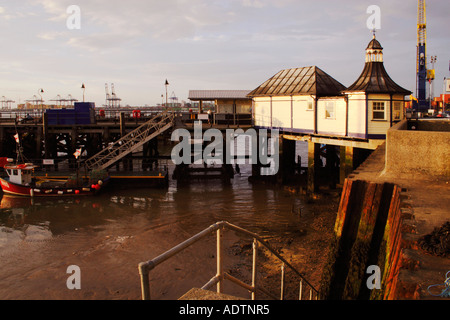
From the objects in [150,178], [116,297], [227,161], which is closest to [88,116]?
[150,178]

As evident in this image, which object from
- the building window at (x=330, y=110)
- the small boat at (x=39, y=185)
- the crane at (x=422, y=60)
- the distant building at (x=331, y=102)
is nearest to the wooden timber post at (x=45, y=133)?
the small boat at (x=39, y=185)

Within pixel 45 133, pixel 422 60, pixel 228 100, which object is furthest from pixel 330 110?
pixel 422 60

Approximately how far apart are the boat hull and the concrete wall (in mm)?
20575

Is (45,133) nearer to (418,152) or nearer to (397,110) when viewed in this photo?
(397,110)

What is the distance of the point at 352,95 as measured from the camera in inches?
918

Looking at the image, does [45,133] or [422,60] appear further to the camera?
[422,60]

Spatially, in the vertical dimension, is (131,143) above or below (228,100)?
below

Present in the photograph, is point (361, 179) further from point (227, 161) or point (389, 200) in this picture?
point (227, 161)

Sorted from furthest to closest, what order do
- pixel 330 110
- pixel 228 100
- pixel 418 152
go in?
pixel 228 100 → pixel 330 110 → pixel 418 152

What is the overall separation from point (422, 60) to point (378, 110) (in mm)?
75310

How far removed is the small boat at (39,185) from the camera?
2666 cm

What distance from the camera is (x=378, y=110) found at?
2252 cm

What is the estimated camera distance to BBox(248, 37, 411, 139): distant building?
73.7 ft

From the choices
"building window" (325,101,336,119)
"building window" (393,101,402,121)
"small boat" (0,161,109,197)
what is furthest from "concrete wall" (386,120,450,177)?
"small boat" (0,161,109,197)
